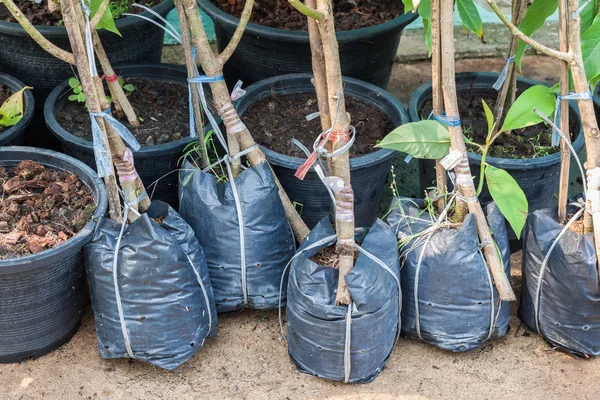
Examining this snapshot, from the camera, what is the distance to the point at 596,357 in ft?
8.41

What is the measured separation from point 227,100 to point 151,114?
1.91 feet

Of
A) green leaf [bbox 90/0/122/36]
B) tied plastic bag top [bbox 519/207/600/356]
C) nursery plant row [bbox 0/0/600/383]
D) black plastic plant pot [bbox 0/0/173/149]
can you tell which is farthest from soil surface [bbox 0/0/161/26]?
tied plastic bag top [bbox 519/207/600/356]

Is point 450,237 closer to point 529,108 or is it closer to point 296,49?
point 529,108

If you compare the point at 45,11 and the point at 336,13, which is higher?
the point at 45,11

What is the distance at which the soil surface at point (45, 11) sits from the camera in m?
3.18

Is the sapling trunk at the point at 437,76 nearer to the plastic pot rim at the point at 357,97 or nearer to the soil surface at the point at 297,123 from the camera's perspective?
the plastic pot rim at the point at 357,97

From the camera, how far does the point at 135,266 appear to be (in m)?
2.32

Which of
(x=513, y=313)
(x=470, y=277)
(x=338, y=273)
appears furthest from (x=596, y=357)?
(x=338, y=273)

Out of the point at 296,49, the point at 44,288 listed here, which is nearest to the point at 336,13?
the point at 296,49

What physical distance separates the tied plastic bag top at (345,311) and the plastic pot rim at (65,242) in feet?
2.03

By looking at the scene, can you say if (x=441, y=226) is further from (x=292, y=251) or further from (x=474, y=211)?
(x=292, y=251)

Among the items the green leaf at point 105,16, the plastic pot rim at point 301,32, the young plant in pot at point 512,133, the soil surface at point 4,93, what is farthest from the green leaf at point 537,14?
the soil surface at point 4,93

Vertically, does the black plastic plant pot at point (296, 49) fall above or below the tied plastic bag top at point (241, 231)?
above

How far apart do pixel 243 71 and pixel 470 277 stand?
1458mm
